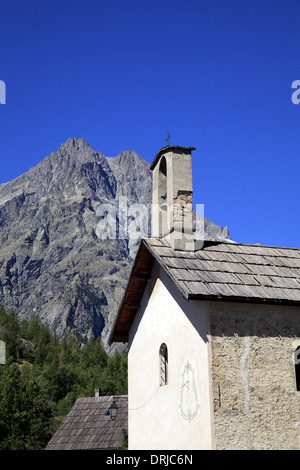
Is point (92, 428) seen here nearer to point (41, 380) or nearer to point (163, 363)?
point (163, 363)

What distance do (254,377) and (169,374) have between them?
9.12 feet

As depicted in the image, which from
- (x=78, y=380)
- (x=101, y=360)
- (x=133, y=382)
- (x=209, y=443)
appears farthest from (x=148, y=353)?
(x=101, y=360)

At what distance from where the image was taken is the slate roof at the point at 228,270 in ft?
38.4

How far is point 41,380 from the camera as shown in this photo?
84188 mm

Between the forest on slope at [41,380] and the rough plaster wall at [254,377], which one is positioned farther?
the forest on slope at [41,380]

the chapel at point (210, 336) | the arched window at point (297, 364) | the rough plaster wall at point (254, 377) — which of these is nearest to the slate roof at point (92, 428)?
the chapel at point (210, 336)

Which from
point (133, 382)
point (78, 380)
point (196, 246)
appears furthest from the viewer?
point (78, 380)

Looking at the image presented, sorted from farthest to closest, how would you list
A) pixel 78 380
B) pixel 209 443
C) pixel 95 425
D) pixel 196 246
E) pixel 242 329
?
pixel 78 380
pixel 95 425
pixel 196 246
pixel 242 329
pixel 209 443

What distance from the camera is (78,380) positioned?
96.2m

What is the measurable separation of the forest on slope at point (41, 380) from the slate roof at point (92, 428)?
538 inches

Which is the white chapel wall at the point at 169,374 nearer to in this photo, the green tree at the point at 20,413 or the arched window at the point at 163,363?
the arched window at the point at 163,363

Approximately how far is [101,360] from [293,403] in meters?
105
